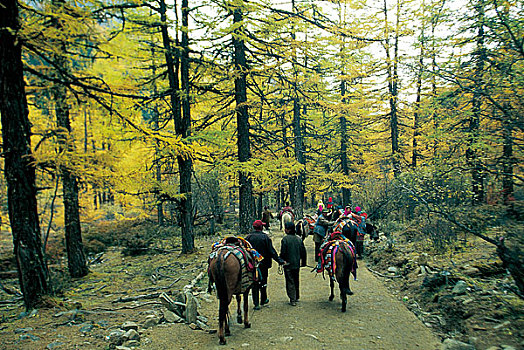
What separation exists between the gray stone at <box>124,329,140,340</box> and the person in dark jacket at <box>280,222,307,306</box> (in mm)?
3589

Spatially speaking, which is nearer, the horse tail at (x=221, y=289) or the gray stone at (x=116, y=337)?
the gray stone at (x=116, y=337)

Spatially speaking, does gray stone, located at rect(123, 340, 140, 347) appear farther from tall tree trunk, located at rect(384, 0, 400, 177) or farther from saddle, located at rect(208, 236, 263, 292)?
tall tree trunk, located at rect(384, 0, 400, 177)

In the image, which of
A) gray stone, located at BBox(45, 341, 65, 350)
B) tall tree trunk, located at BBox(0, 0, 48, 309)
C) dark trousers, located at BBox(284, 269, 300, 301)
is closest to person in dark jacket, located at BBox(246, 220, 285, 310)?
dark trousers, located at BBox(284, 269, 300, 301)

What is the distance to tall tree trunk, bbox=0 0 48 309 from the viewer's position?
7074 mm

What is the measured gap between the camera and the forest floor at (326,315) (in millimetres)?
5539

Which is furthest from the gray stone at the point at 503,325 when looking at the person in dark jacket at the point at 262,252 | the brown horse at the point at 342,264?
the person in dark jacket at the point at 262,252

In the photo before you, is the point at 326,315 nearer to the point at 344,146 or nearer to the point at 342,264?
the point at 342,264

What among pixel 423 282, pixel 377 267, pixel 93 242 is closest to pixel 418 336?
pixel 423 282

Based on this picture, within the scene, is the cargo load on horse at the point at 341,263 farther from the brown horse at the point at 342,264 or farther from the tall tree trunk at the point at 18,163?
the tall tree trunk at the point at 18,163

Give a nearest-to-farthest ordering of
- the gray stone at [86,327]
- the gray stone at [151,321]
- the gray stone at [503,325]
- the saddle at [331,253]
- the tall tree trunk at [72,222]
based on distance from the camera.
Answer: the gray stone at [503,325], the gray stone at [86,327], the gray stone at [151,321], the saddle at [331,253], the tall tree trunk at [72,222]

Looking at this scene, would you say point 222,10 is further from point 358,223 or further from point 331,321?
point 331,321

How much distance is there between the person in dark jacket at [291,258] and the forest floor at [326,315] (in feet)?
1.33

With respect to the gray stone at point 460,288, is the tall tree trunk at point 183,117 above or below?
above

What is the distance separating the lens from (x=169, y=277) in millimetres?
10914
